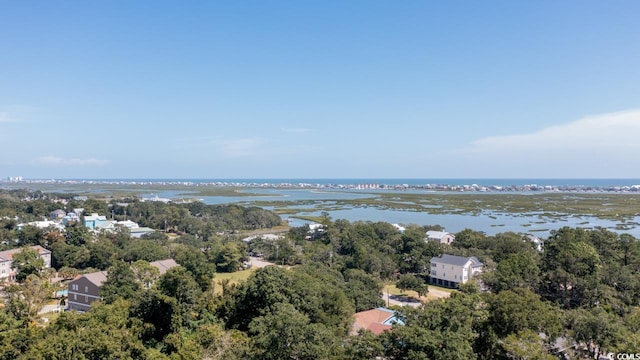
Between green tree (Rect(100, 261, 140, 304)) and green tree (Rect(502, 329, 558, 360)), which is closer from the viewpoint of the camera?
green tree (Rect(502, 329, 558, 360))

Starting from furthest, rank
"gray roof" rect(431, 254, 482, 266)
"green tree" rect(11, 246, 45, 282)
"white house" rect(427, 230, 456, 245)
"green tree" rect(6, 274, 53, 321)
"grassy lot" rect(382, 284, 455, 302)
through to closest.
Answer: "white house" rect(427, 230, 456, 245) → "gray roof" rect(431, 254, 482, 266) → "green tree" rect(11, 246, 45, 282) → "grassy lot" rect(382, 284, 455, 302) → "green tree" rect(6, 274, 53, 321)

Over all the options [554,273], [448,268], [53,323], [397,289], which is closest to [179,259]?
[53,323]

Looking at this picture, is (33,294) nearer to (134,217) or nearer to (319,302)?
(319,302)

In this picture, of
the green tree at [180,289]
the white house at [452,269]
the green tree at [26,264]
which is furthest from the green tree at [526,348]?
the green tree at [26,264]

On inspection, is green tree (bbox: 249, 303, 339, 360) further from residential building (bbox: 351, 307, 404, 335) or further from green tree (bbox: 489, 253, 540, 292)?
green tree (bbox: 489, 253, 540, 292)

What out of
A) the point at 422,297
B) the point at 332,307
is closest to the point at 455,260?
the point at 422,297

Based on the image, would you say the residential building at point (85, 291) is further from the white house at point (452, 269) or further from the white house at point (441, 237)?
the white house at point (441, 237)

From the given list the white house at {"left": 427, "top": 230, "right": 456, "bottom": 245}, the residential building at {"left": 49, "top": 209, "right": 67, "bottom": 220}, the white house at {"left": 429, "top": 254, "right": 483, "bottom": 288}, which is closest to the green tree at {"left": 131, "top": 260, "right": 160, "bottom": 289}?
the white house at {"left": 429, "top": 254, "right": 483, "bottom": 288}

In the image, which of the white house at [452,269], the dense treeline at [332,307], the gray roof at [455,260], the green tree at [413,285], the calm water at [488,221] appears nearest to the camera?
the dense treeline at [332,307]
